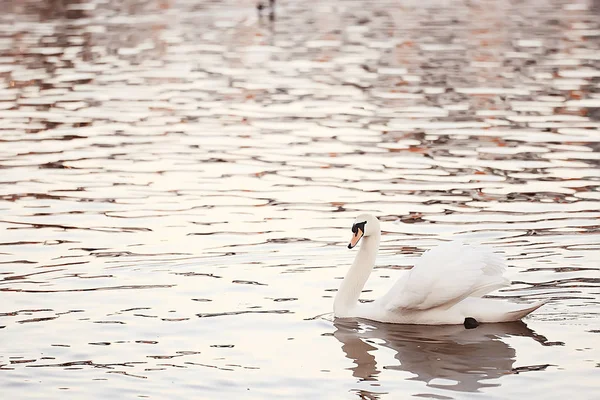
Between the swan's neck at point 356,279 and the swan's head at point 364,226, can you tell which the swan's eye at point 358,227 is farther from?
the swan's neck at point 356,279

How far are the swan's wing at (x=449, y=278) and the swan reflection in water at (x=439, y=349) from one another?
27 cm

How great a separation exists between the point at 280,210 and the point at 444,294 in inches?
214

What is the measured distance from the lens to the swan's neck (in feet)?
40.2

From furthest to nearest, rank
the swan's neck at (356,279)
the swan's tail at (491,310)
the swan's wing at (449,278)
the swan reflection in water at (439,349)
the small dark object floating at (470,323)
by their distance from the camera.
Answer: the swan's neck at (356,279) → the small dark object floating at (470,323) → the swan's tail at (491,310) → the swan's wing at (449,278) → the swan reflection in water at (439,349)

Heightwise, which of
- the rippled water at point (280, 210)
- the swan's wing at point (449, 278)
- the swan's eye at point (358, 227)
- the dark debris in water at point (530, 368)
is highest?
the swan's eye at point (358, 227)

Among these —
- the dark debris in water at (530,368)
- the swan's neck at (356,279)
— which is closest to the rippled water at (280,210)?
the dark debris in water at (530,368)

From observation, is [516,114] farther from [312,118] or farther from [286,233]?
[286,233]

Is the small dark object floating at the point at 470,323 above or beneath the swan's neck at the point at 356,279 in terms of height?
beneath

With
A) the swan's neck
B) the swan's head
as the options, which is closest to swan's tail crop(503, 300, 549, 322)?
the swan's neck

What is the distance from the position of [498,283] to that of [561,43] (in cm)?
2604

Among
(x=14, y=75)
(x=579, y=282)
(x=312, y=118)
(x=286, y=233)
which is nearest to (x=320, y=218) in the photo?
(x=286, y=233)

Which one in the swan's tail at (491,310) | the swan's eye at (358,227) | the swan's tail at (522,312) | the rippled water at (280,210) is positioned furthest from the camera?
the swan's eye at (358,227)

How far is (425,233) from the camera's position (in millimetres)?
15016

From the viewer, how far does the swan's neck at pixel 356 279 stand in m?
12.2
